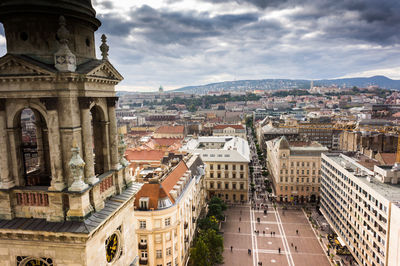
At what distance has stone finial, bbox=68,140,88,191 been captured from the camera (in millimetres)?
15234

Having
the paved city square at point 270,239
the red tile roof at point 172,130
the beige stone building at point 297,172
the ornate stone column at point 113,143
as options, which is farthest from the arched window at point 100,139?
the red tile roof at point 172,130

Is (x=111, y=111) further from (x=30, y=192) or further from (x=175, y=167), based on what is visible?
(x=175, y=167)

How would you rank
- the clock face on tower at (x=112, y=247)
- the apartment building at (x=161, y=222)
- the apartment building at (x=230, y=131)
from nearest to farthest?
1. the clock face on tower at (x=112, y=247)
2. the apartment building at (x=161, y=222)
3. the apartment building at (x=230, y=131)

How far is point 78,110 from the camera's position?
1609 centimetres

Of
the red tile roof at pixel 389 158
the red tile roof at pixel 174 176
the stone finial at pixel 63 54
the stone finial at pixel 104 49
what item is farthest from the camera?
the red tile roof at pixel 389 158

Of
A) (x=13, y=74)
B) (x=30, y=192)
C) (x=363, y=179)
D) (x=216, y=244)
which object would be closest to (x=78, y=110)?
(x=13, y=74)

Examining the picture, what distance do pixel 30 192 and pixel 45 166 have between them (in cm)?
377

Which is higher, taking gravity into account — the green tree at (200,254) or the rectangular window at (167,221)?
the rectangular window at (167,221)

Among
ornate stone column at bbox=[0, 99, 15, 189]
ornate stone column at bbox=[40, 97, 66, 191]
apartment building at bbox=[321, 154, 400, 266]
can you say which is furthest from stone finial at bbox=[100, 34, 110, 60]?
apartment building at bbox=[321, 154, 400, 266]

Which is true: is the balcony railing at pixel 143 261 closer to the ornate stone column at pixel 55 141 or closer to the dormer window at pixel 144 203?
the dormer window at pixel 144 203

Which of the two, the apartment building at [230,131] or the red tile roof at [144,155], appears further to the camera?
the apartment building at [230,131]

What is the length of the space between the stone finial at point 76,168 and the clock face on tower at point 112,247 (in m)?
4.33

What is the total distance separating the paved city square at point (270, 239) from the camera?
61562 millimetres

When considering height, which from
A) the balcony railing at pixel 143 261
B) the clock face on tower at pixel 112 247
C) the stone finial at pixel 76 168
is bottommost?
the balcony railing at pixel 143 261
